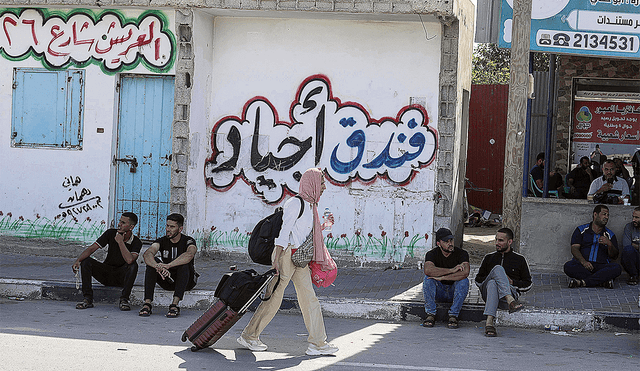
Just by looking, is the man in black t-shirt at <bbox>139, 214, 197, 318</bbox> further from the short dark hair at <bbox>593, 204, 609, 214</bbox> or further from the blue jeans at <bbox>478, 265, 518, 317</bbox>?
the short dark hair at <bbox>593, 204, 609, 214</bbox>

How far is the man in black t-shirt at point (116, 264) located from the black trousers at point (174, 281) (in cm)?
25

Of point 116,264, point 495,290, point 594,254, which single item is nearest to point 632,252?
point 594,254

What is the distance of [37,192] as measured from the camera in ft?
37.6

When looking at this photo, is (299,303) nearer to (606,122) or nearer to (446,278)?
(446,278)

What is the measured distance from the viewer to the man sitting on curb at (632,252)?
9734mm

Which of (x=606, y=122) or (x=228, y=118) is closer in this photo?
(x=228, y=118)

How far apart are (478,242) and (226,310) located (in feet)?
27.1

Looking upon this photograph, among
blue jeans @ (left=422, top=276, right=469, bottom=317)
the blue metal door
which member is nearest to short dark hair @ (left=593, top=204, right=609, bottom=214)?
blue jeans @ (left=422, top=276, right=469, bottom=317)

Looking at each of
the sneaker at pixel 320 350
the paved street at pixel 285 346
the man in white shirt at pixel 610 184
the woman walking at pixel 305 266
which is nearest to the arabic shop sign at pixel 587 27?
the man in white shirt at pixel 610 184

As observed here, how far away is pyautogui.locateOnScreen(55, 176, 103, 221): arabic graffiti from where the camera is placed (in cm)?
1134

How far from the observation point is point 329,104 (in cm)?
1101

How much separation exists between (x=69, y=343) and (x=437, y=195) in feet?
18.8

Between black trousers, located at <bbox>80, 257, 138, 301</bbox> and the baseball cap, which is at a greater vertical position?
the baseball cap

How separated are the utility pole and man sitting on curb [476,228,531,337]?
48 centimetres
